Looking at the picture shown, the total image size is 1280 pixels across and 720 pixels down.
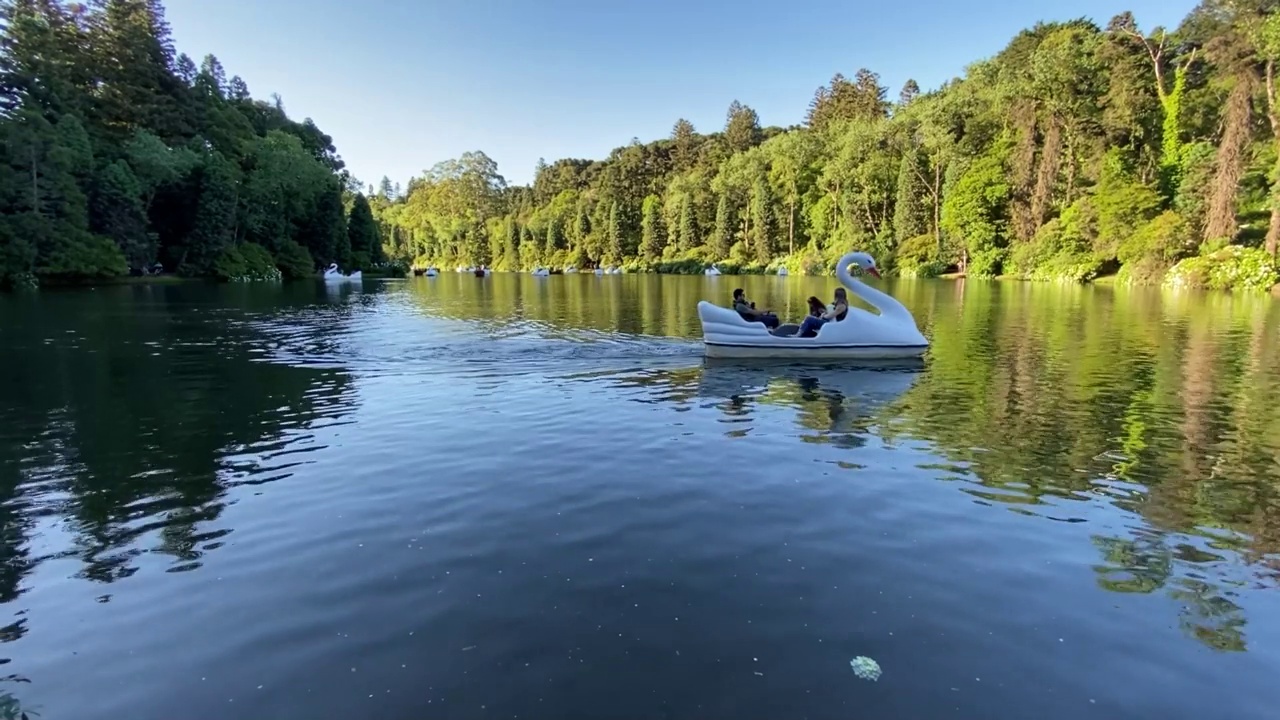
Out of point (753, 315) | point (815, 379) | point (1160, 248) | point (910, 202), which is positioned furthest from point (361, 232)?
point (815, 379)

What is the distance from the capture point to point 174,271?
64.9 metres

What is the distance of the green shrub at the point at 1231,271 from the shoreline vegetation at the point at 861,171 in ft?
0.43

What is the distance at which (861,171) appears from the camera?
87.4m

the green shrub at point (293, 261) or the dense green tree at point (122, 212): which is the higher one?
the dense green tree at point (122, 212)

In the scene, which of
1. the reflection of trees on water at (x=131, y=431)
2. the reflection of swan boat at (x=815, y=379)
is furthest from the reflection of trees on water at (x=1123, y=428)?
the reflection of trees on water at (x=131, y=431)

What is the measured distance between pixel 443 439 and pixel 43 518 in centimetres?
473

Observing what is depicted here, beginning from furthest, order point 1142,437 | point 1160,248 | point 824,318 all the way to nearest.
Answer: point 1160,248
point 824,318
point 1142,437

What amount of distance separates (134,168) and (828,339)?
6493 cm

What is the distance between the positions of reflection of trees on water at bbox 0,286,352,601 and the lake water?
0.08 metres

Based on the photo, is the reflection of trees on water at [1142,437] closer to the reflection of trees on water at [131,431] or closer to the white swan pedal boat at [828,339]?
the white swan pedal boat at [828,339]

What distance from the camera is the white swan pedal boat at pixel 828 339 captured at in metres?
18.5

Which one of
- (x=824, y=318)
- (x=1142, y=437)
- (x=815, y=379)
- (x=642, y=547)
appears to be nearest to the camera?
(x=642, y=547)

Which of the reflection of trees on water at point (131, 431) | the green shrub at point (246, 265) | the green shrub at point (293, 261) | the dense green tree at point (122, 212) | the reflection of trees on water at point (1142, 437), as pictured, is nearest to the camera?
the reflection of trees on water at point (1142, 437)

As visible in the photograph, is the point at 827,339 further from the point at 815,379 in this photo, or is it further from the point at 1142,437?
the point at 1142,437
